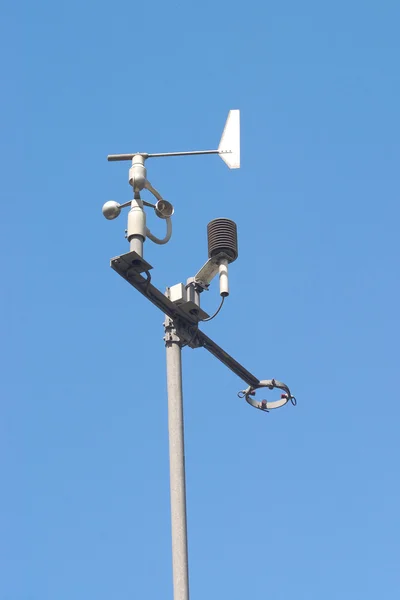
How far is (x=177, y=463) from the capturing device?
Result: 8.29 meters

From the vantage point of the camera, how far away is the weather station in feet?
26.7

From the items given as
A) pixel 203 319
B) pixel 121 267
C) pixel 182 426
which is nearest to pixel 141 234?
pixel 121 267

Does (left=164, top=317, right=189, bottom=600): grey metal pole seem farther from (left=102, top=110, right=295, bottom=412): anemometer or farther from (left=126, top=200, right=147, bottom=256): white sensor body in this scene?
(left=126, top=200, right=147, bottom=256): white sensor body

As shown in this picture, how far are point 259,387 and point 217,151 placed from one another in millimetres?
2539

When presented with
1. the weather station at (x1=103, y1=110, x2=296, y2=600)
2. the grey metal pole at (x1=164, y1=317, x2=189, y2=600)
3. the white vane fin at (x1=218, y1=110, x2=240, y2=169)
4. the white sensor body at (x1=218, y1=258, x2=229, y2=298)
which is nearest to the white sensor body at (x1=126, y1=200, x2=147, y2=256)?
the weather station at (x1=103, y1=110, x2=296, y2=600)

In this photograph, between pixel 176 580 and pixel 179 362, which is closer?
pixel 176 580

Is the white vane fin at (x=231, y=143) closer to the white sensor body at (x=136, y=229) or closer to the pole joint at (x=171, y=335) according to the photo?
the white sensor body at (x=136, y=229)

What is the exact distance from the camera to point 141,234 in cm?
877

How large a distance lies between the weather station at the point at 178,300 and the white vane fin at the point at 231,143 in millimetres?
11

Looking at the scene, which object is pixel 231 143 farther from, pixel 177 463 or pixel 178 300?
pixel 177 463

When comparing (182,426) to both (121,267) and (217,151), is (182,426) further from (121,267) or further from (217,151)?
(217,151)

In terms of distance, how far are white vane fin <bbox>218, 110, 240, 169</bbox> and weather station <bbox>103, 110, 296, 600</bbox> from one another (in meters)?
0.01

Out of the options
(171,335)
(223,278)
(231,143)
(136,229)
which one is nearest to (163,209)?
(136,229)

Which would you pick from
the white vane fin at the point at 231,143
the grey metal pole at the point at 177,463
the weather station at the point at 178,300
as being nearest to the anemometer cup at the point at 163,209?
the weather station at the point at 178,300
